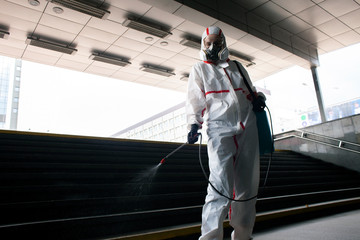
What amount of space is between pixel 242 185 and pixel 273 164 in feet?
11.9

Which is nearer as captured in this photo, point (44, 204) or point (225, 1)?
point (44, 204)

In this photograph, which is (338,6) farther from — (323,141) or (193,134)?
(193,134)

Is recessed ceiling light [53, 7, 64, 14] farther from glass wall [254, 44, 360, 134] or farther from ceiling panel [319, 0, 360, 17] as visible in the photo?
glass wall [254, 44, 360, 134]

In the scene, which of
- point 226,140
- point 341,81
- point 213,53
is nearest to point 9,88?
point 213,53

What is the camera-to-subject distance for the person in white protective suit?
151cm

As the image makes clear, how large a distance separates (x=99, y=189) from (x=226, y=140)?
1390 mm

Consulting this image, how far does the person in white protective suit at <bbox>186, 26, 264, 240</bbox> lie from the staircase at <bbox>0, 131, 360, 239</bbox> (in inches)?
31.8

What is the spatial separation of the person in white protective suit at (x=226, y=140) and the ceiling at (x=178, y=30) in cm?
357

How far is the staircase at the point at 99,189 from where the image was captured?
6.13 ft

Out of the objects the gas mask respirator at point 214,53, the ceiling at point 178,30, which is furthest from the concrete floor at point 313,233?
the ceiling at point 178,30

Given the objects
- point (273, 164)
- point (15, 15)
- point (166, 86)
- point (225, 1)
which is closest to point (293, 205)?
point (273, 164)

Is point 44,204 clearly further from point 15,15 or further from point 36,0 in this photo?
point 15,15

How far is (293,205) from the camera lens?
3191 mm

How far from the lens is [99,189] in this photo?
239 cm
